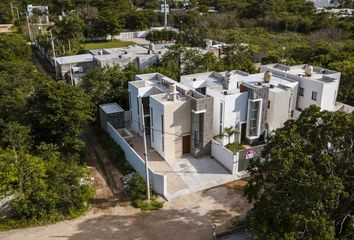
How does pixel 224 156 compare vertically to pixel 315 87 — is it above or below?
below

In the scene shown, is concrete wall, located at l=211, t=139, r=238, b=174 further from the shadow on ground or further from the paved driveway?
the shadow on ground

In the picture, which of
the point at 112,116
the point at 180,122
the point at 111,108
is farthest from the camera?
the point at 111,108

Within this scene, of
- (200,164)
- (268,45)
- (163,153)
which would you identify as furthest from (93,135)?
(268,45)

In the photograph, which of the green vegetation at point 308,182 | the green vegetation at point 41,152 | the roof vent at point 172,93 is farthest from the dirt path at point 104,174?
the green vegetation at point 308,182

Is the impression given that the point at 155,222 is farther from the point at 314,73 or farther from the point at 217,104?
the point at 314,73

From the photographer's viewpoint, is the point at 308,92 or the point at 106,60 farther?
the point at 106,60

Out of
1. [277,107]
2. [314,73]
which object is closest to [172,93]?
[277,107]
